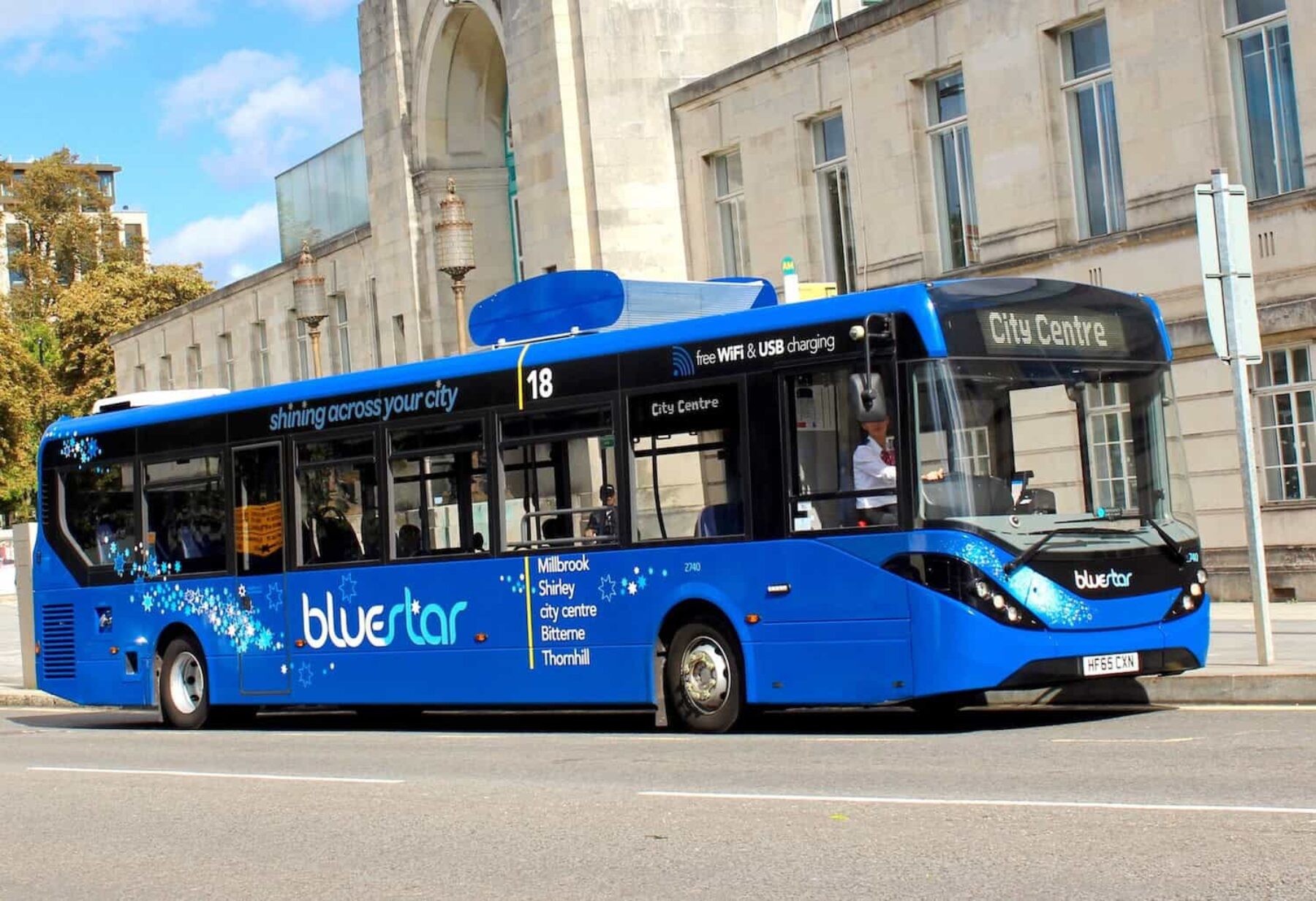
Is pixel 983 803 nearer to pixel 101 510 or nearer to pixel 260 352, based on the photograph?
pixel 101 510

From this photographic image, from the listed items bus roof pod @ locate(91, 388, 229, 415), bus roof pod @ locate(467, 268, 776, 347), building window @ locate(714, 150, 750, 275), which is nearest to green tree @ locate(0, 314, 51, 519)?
building window @ locate(714, 150, 750, 275)

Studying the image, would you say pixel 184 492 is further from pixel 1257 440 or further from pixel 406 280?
pixel 406 280

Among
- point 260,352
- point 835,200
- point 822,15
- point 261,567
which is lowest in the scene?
point 261,567

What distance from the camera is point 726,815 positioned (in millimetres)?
9625

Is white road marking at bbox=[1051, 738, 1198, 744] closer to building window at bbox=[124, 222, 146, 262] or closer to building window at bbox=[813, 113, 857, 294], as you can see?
building window at bbox=[813, 113, 857, 294]

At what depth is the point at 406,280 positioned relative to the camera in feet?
138

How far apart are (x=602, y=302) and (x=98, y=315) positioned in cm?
6829

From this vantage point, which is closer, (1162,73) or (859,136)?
(1162,73)

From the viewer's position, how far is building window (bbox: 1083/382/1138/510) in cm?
1307

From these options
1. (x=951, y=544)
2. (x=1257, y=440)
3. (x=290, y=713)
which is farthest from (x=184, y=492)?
(x=1257, y=440)

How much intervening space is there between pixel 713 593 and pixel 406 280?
2886cm

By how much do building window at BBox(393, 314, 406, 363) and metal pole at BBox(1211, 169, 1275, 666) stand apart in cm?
2980

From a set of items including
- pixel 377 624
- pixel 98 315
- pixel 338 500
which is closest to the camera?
pixel 377 624

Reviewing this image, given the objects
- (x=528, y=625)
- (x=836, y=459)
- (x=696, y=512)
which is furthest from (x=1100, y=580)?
(x=528, y=625)
